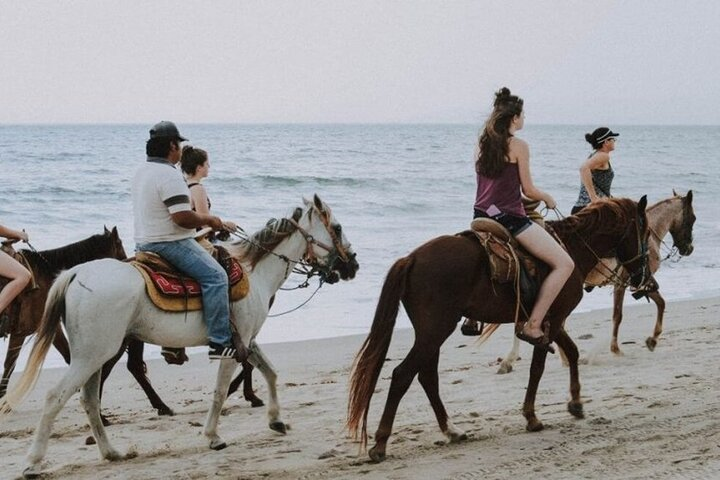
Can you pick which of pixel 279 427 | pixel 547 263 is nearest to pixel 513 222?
pixel 547 263

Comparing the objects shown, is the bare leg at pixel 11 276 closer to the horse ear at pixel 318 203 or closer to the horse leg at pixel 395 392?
the horse ear at pixel 318 203

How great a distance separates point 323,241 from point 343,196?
1001 inches

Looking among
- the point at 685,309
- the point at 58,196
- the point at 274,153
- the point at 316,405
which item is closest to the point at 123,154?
the point at 274,153

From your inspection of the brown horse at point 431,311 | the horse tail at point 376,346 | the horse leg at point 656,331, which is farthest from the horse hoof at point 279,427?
the horse leg at point 656,331

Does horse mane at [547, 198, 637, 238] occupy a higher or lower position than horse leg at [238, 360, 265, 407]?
higher

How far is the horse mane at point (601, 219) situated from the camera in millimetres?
7102

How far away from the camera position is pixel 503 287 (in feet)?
21.1

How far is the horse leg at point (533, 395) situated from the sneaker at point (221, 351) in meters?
2.12

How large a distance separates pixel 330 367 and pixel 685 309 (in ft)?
19.2

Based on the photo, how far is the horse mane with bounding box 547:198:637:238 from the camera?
7102mm

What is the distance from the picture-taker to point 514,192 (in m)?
6.39

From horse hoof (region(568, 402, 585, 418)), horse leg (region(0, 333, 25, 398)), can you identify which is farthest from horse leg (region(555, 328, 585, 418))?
horse leg (region(0, 333, 25, 398))

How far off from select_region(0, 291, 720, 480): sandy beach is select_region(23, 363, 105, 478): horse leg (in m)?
0.18

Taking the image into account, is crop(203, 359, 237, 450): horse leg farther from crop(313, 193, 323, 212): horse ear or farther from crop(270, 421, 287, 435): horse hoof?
crop(313, 193, 323, 212): horse ear
